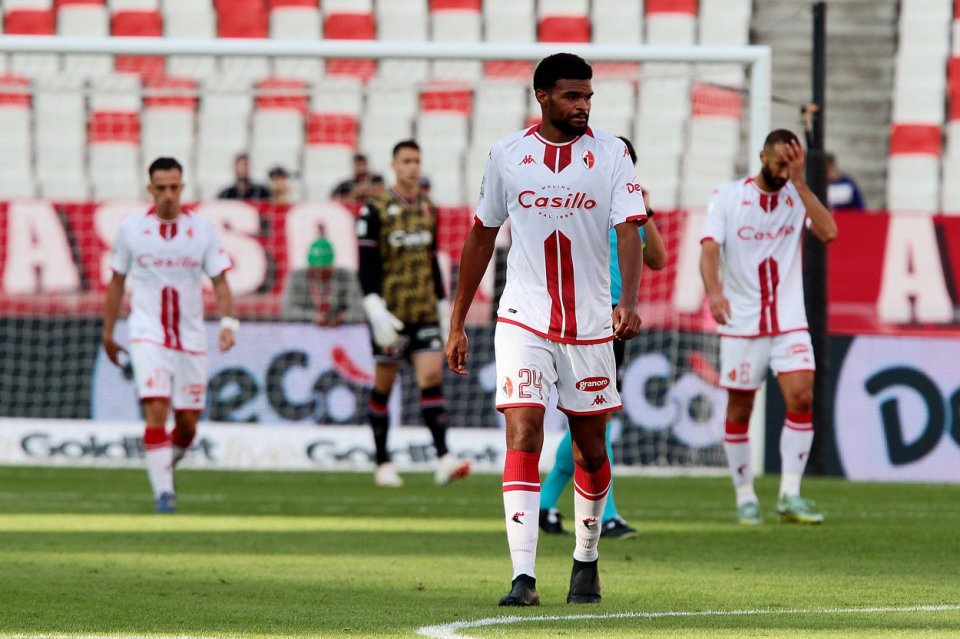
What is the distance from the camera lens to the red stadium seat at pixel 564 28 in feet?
66.3

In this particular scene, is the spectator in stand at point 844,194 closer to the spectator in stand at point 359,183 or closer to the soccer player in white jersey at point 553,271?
the spectator in stand at point 359,183

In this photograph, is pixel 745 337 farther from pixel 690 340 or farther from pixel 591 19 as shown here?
pixel 591 19

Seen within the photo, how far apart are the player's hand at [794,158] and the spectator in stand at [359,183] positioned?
7.09 m

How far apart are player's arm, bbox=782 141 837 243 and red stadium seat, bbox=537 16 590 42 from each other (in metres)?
11.2

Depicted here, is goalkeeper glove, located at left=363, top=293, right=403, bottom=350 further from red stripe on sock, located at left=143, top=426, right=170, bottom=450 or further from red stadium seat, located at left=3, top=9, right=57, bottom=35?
red stadium seat, located at left=3, top=9, right=57, bottom=35

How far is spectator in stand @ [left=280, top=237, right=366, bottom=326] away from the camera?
14.6 metres

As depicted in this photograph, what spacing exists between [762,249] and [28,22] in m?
13.1

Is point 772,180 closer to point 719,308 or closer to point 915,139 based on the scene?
point 719,308

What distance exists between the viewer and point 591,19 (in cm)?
2028

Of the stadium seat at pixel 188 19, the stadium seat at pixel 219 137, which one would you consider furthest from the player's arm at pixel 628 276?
the stadium seat at pixel 188 19

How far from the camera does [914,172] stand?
768 inches

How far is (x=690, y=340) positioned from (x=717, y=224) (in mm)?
4764

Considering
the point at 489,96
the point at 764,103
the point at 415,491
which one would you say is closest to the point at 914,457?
the point at 764,103

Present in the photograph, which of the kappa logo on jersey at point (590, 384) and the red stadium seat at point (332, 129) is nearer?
the kappa logo on jersey at point (590, 384)
